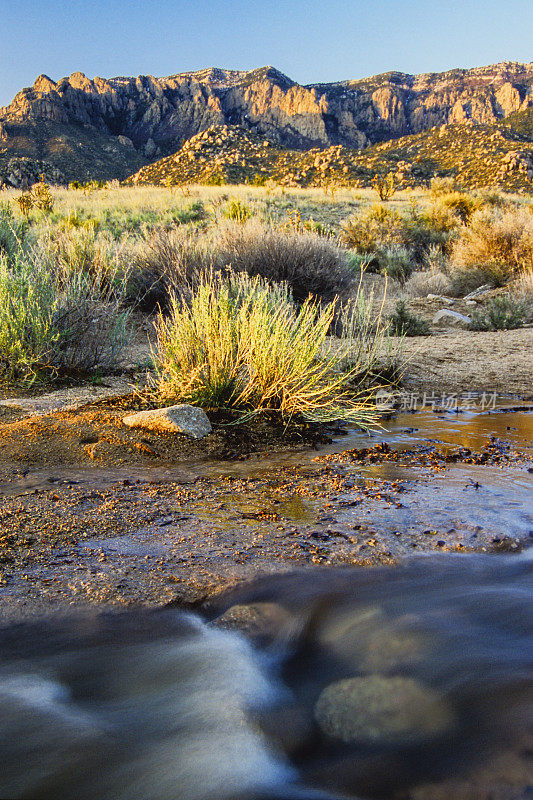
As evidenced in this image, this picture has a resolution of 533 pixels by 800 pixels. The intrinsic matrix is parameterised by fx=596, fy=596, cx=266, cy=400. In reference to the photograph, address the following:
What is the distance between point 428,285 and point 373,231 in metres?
5.01

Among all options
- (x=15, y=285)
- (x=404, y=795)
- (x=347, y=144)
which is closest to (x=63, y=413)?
(x=15, y=285)

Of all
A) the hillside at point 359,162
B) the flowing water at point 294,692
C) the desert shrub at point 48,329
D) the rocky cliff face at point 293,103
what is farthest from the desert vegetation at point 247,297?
the rocky cliff face at point 293,103

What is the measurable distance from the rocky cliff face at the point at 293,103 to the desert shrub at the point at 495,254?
8536 centimetres

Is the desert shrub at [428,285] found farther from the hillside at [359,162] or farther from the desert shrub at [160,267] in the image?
the hillside at [359,162]

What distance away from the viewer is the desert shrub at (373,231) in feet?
53.7

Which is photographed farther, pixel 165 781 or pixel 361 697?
pixel 361 697

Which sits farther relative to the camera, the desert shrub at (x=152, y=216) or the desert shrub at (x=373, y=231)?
the desert shrub at (x=152, y=216)

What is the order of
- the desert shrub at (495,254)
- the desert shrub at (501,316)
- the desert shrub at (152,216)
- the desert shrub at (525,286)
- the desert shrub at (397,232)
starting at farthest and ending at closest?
the desert shrub at (152,216) < the desert shrub at (397,232) < the desert shrub at (495,254) < the desert shrub at (525,286) < the desert shrub at (501,316)

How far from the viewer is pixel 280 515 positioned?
332 cm

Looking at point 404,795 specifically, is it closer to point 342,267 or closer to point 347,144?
point 342,267

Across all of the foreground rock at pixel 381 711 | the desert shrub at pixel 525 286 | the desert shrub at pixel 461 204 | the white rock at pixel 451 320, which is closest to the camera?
the foreground rock at pixel 381 711

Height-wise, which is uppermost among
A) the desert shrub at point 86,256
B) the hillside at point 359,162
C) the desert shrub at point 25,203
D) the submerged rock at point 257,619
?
the hillside at point 359,162

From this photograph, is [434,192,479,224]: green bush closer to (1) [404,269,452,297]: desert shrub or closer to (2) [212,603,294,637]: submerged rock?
(1) [404,269,452,297]: desert shrub

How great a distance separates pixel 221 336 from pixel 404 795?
406 cm
